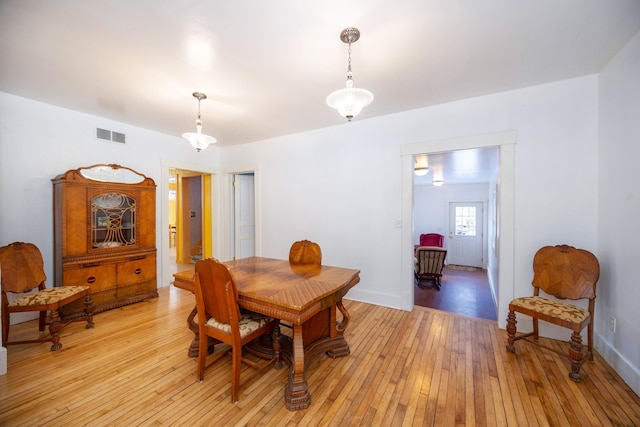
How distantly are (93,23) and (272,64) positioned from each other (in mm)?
1235

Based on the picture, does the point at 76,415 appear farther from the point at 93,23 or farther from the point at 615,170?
the point at 615,170

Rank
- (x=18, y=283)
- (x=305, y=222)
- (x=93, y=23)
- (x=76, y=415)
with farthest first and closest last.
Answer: (x=305, y=222)
(x=18, y=283)
(x=93, y=23)
(x=76, y=415)

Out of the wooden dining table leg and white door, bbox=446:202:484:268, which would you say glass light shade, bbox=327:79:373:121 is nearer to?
the wooden dining table leg

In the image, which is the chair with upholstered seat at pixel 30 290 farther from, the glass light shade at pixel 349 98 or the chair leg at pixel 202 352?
the glass light shade at pixel 349 98

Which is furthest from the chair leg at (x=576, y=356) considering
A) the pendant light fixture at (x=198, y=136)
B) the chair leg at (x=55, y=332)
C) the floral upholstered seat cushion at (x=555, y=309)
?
the chair leg at (x=55, y=332)

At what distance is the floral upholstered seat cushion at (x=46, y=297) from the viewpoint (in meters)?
2.33

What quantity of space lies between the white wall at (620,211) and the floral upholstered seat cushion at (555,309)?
0.90ft

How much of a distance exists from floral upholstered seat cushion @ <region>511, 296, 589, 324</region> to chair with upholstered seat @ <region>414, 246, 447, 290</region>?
2411 millimetres

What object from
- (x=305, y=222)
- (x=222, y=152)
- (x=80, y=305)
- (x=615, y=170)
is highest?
(x=222, y=152)

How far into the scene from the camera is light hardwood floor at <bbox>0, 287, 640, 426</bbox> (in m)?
1.58

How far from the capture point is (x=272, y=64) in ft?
7.31

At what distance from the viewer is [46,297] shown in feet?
7.87

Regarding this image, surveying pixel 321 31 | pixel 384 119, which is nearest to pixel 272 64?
pixel 321 31

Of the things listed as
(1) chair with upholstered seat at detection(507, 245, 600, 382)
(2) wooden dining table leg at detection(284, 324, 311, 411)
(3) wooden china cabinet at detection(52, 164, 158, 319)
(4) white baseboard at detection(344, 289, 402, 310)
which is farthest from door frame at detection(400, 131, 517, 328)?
(3) wooden china cabinet at detection(52, 164, 158, 319)
